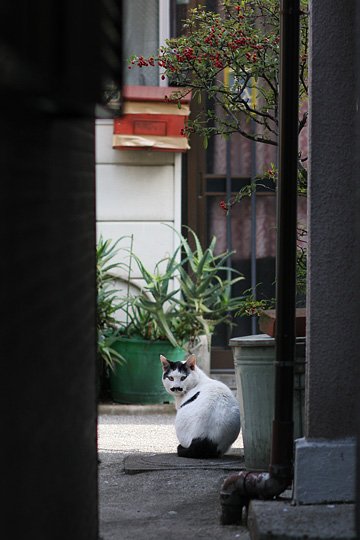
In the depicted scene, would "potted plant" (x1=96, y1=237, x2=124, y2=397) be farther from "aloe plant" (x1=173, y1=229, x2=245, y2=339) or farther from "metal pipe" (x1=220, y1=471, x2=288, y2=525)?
"metal pipe" (x1=220, y1=471, x2=288, y2=525)

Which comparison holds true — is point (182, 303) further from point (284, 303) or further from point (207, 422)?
point (284, 303)

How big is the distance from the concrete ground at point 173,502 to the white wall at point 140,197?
7.84ft

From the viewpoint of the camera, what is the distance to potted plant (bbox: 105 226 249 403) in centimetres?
1037

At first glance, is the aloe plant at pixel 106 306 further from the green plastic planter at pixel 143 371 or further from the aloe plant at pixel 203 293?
the aloe plant at pixel 203 293

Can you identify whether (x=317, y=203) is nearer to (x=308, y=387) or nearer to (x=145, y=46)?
(x=308, y=387)

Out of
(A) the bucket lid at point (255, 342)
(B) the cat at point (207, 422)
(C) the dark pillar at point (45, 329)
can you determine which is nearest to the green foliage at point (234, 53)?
(A) the bucket lid at point (255, 342)

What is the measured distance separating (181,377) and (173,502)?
2.31 m

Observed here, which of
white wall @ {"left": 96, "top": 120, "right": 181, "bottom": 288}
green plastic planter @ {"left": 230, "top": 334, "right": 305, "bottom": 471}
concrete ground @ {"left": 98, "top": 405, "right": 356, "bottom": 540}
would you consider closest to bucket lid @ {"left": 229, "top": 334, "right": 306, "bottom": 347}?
green plastic planter @ {"left": 230, "top": 334, "right": 305, "bottom": 471}

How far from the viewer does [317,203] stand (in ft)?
17.1

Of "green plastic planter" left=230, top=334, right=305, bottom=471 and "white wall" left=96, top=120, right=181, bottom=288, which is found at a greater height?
"white wall" left=96, top=120, right=181, bottom=288

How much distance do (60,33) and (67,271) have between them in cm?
106

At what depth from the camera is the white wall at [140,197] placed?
434 inches

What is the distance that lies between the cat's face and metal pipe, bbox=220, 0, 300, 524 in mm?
2891

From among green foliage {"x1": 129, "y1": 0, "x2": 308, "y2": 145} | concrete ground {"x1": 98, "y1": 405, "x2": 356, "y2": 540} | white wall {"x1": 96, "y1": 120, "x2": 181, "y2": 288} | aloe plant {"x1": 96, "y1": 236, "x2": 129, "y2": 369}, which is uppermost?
green foliage {"x1": 129, "y1": 0, "x2": 308, "y2": 145}
